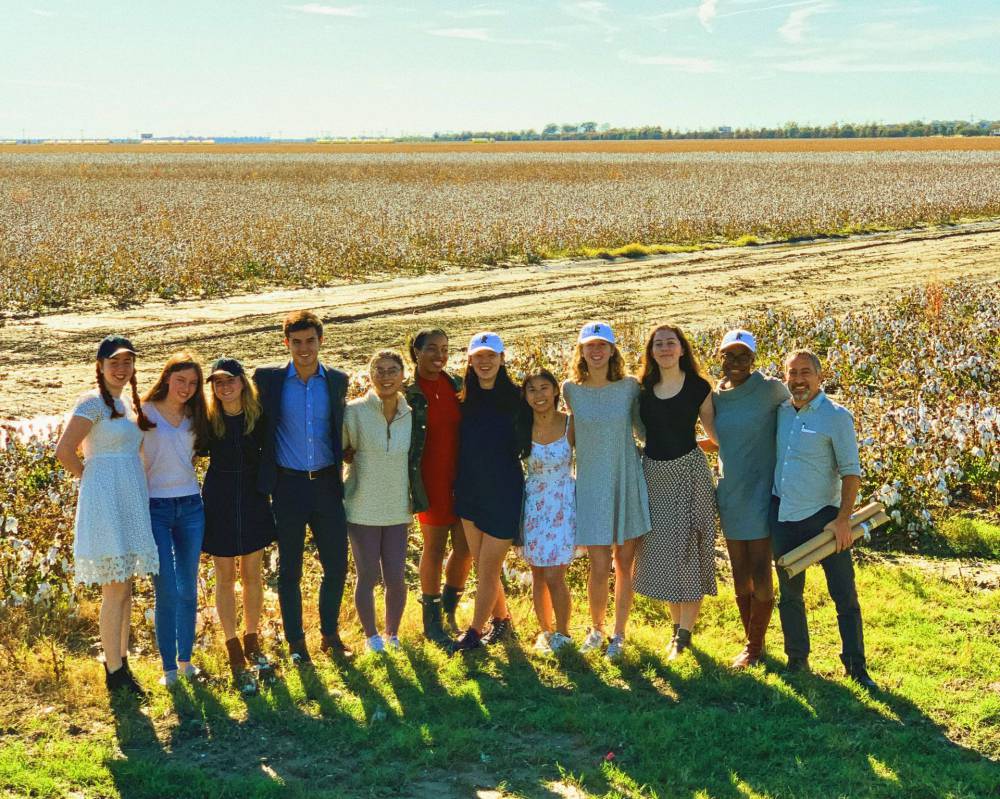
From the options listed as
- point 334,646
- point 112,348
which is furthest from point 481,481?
point 112,348

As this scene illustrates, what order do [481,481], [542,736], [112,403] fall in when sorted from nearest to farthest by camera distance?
[542,736] < [112,403] < [481,481]

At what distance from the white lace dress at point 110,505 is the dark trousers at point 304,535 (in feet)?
2.41

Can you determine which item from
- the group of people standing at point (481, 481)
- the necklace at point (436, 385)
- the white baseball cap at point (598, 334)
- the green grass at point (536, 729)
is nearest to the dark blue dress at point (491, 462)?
the group of people standing at point (481, 481)

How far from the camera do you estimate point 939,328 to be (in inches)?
557

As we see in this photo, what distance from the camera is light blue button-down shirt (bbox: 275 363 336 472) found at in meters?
5.72

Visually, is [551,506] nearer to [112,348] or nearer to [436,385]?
[436,385]

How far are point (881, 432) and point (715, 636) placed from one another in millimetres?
3533

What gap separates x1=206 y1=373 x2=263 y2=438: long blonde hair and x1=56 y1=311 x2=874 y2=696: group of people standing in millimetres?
12

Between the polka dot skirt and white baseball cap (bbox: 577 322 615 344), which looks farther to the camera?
the polka dot skirt

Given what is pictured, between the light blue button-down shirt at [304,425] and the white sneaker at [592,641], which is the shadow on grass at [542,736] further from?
the light blue button-down shirt at [304,425]

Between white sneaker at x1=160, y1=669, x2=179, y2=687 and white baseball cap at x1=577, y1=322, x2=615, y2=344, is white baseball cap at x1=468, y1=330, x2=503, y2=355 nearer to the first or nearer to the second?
white baseball cap at x1=577, y1=322, x2=615, y2=344

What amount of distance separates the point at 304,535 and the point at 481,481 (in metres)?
1.05

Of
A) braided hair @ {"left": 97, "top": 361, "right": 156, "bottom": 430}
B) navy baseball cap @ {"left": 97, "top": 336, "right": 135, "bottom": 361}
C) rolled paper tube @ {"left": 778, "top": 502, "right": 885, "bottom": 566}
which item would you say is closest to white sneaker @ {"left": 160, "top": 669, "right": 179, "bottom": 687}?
braided hair @ {"left": 97, "top": 361, "right": 156, "bottom": 430}

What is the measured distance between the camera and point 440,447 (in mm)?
6047
